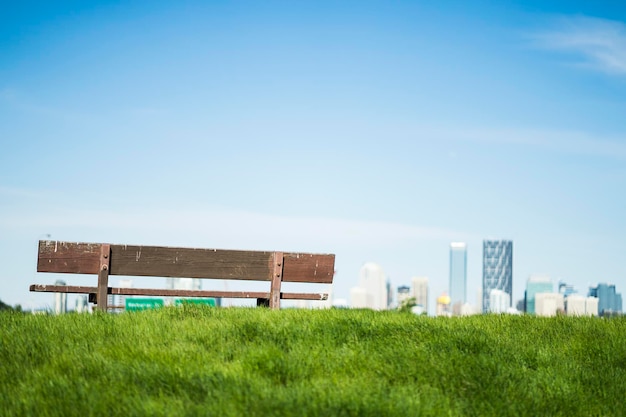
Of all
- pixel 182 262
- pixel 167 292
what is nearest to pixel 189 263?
pixel 182 262

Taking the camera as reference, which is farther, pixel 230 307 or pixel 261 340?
pixel 230 307

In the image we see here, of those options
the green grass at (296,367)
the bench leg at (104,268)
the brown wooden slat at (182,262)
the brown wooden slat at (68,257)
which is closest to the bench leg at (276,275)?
the brown wooden slat at (182,262)

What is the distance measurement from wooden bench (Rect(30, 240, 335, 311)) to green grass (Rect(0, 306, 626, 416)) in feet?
5.46

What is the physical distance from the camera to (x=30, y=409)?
19.6 ft

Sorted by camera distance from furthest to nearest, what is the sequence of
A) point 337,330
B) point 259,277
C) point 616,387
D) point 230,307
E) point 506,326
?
point 259,277, point 230,307, point 506,326, point 337,330, point 616,387

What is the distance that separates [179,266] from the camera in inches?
461

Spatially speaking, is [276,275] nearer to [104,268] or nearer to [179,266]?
[179,266]

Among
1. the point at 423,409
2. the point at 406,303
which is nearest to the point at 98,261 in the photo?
the point at 423,409

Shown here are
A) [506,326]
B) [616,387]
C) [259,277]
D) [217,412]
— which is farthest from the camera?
[259,277]

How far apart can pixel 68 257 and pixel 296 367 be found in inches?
222

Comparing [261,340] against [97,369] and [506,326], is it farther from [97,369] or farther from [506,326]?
[506,326]

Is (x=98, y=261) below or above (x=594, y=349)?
above

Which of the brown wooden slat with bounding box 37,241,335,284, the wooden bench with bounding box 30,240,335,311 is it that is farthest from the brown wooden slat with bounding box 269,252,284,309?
the brown wooden slat with bounding box 37,241,335,284

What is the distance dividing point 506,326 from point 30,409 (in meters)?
6.37
